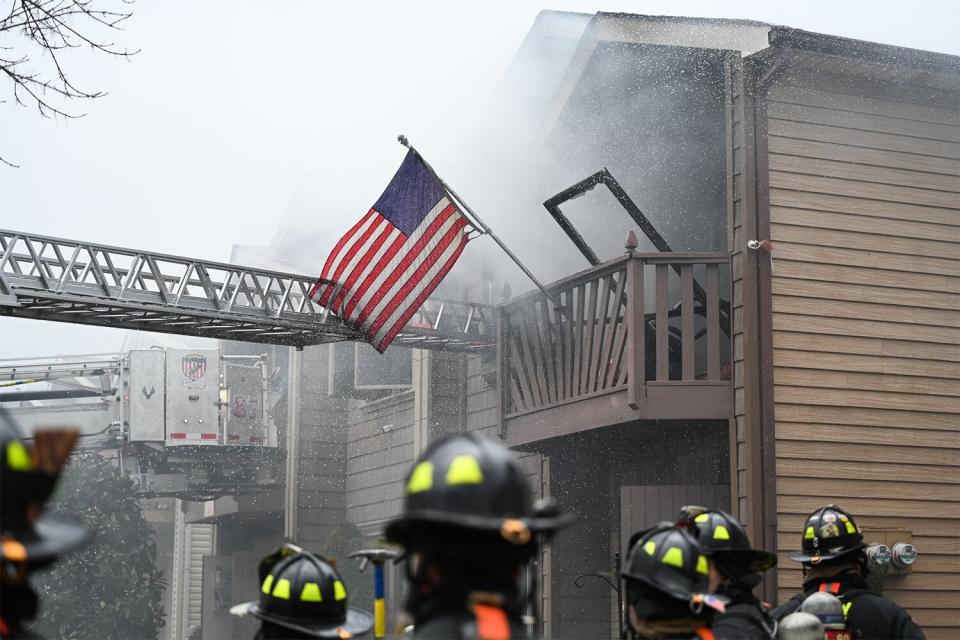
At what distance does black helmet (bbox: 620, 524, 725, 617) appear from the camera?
3.83 metres

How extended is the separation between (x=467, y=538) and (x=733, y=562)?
343 cm

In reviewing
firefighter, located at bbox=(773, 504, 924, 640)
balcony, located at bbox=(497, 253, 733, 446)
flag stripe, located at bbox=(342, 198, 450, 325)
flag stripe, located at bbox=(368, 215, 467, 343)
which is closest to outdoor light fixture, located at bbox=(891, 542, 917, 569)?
balcony, located at bbox=(497, 253, 733, 446)

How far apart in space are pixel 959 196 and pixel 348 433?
1205 cm

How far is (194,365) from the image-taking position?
67.6ft

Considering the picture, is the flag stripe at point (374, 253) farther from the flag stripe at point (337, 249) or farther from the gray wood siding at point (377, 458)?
the gray wood siding at point (377, 458)

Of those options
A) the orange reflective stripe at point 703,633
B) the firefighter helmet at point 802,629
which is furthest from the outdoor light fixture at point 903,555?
the orange reflective stripe at point 703,633

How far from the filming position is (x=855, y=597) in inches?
227

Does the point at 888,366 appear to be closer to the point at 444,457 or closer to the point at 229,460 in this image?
the point at 444,457

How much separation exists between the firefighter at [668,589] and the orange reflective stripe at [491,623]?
1677 millimetres

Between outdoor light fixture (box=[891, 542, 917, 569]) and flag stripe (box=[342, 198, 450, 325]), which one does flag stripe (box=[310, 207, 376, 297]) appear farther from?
outdoor light fixture (box=[891, 542, 917, 569])

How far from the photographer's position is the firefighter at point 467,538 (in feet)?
7.31

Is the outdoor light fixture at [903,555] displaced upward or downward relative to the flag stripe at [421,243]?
downward

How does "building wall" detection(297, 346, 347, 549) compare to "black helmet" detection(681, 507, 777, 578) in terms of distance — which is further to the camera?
"building wall" detection(297, 346, 347, 549)

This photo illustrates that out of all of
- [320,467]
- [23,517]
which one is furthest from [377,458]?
[23,517]
